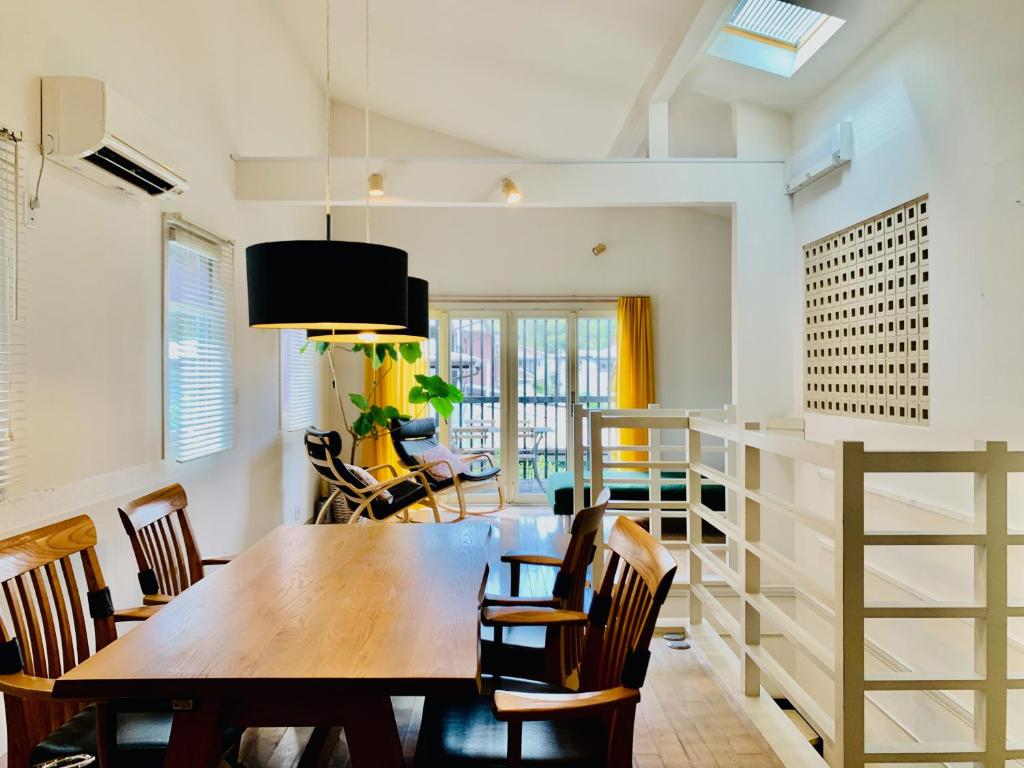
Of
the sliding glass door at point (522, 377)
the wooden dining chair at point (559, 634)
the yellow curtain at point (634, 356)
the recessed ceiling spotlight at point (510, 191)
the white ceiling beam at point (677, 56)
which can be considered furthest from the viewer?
the sliding glass door at point (522, 377)

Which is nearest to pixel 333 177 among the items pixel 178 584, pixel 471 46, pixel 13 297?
pixel 471 46

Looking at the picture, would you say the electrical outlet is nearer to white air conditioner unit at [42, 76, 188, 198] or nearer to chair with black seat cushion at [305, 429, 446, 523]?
white air conditioner unit at [42, 76, 188, 198]

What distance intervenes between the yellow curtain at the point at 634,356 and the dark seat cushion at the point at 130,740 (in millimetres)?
5429

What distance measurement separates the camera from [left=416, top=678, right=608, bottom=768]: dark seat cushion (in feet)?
4.61

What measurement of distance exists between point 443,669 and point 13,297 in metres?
2.04

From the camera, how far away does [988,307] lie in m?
2.81

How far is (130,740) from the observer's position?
4.89 feet

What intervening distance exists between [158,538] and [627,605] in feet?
5.17

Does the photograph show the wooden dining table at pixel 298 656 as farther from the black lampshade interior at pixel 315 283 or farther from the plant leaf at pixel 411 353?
the plant leaf at pixel 411 353

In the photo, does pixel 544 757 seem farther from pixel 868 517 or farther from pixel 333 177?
pixel 333 177

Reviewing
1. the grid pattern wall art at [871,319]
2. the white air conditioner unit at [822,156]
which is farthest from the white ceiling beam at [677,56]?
the grid pattern wall art at [871,319]

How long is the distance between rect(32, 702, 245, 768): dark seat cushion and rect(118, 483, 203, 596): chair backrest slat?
53 cm

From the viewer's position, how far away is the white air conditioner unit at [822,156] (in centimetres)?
381

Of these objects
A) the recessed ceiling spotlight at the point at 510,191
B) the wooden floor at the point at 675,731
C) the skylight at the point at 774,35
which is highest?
the skylight at the point at 774,35
